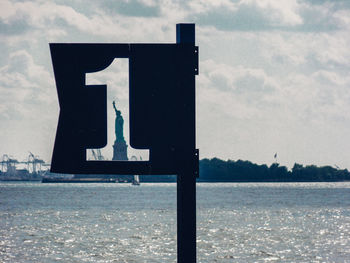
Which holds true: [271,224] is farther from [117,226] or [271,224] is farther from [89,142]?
[89,142]

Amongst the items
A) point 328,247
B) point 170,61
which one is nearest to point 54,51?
point 170,61

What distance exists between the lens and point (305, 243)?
216ft

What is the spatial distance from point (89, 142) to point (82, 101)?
475 mm

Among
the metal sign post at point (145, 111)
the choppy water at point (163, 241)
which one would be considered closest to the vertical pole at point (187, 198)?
the metal sign post at point (145, 111)

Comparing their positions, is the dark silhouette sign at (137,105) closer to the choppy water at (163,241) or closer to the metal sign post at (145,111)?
the metal sign post at (145,111)

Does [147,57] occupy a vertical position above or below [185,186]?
above

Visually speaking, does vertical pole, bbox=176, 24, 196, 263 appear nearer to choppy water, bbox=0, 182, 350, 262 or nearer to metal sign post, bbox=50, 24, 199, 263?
metal sign post, bbox=50, 24, 199, 263

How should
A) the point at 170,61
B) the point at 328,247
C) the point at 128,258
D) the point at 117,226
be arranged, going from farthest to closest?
the point at 117,226, the point at 328,247, the point at 128,258, the point at 170,61

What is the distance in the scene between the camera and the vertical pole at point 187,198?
9.75 m

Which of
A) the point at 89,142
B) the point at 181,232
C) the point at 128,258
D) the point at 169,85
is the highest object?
the point at 169,85

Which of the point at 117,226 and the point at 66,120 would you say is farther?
the point at 117,226

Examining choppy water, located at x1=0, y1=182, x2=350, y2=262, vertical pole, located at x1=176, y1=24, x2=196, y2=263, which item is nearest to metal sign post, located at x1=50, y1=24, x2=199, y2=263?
vertical pole, located at x1=176, y1=24, x2=196, y2=263

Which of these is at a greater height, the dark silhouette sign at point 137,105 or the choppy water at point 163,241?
the dark silhouette sign at point 137,105

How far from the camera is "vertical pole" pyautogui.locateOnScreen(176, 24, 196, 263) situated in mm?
9750
